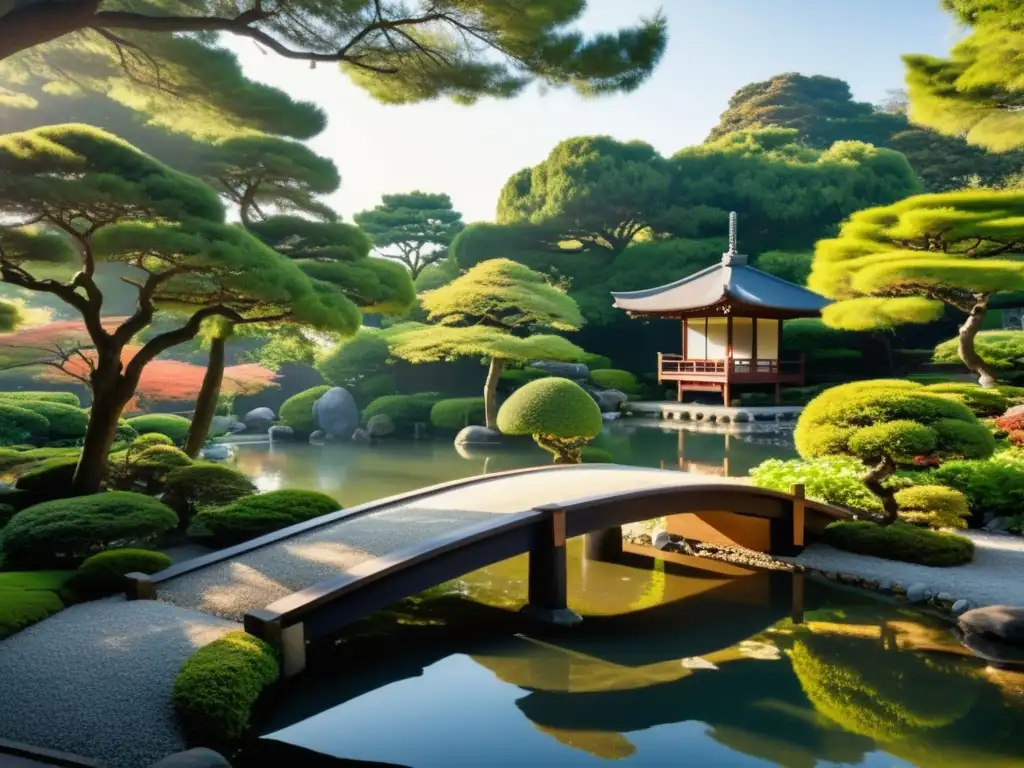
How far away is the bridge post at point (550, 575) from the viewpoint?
264 inches

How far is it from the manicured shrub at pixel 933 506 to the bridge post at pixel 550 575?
439 cm

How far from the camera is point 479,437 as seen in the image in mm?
19141

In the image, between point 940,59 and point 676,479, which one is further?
point 940,59

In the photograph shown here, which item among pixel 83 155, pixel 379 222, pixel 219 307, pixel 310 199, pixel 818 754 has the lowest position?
pixel 818 754

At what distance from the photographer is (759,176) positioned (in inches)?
1107

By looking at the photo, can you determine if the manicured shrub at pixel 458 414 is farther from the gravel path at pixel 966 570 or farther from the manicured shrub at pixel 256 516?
the manicured shrub at pixel 256 516

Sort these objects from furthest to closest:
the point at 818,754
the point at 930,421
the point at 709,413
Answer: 1. the point at 709,413
2. the point at 930,421
3. the point at 818,754

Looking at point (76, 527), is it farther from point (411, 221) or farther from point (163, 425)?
point (411, 221)

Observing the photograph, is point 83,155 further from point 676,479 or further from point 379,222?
point 379,222

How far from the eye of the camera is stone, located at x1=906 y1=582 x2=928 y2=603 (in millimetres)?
7258

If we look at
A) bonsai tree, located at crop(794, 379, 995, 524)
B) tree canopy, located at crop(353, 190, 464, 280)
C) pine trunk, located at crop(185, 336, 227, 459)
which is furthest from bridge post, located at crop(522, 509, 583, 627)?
tree canopy, located at crop(353, 190, 464, 280)

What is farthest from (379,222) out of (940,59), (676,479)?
(676,479)

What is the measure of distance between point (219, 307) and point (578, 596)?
4.96 metres

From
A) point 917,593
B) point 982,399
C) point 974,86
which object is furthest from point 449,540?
point 982,399
